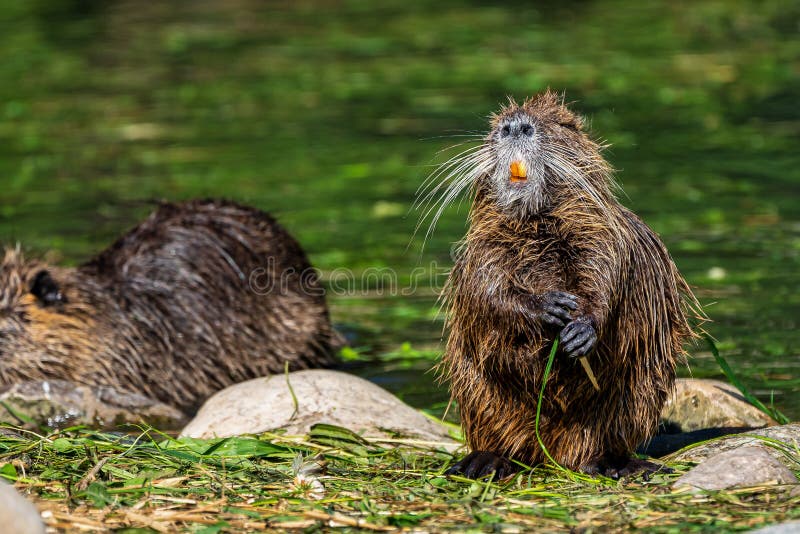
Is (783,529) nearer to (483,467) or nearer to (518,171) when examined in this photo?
(483,467)

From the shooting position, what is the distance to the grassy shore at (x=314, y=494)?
3684 millimetres

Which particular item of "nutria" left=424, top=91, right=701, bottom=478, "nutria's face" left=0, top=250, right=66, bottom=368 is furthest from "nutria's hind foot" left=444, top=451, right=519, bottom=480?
"nutria's face" left=0, top=250, right=66, bottom=368

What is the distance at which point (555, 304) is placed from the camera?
410 cm

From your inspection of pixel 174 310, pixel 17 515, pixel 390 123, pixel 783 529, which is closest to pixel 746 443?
pixel 783 529

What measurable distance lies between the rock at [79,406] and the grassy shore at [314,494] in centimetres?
130

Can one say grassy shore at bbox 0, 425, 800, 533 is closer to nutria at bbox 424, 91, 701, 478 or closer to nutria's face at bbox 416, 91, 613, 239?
nutria at bbox 424, 91, 701, 478

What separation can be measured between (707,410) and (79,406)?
295cm

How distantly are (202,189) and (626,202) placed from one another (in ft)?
11.3

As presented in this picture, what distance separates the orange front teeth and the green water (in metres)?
2.07

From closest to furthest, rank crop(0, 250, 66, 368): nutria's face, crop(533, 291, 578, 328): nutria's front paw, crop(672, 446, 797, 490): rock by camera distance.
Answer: crop(672, 446, 797, 490): rock, crop(533, 291, 578, 328): nutria's front paw, crop(0, 250, 66, 368): nutria's face

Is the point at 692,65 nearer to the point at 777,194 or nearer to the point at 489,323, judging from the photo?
the point at 777,194

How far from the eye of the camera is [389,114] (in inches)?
501

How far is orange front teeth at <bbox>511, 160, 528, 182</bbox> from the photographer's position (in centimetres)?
414

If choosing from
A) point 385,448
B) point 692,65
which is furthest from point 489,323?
point 692,65
